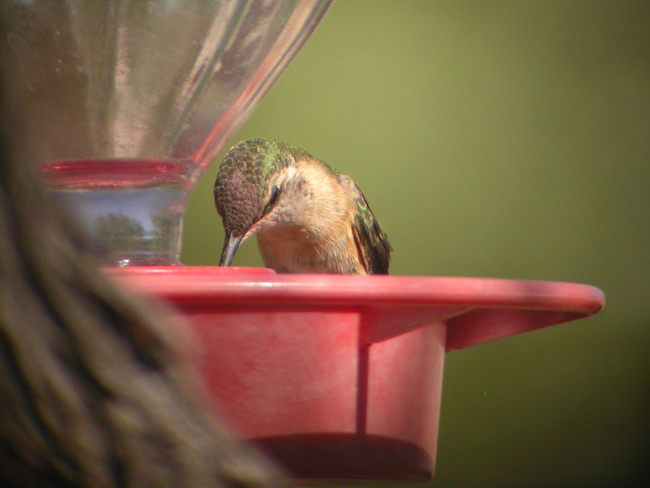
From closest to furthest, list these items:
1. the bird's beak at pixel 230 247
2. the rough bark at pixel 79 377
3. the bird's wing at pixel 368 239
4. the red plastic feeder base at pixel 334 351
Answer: the rough bark at pixel 79 377 → the red plastic feeder base at pixel 334 351 → the bird's beak at pixel 230 247 → the bird's wing at pixel 368 239

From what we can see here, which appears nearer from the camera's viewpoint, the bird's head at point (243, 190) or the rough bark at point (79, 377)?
the rough bark at point (79, 377)

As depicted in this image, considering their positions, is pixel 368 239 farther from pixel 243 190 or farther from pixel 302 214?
pixel 243 190

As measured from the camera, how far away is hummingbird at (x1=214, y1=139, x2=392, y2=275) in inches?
44.8

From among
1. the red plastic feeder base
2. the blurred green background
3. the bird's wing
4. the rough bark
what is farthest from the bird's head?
the blurred green background

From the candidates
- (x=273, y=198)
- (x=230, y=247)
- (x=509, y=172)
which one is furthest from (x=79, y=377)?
(x=509, y=172)

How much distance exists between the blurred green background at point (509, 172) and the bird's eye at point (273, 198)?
3.32 feet

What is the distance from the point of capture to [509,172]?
237 centimetres

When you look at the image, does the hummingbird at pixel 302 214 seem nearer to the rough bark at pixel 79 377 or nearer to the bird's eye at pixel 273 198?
the bird's eye at pixel 273 198

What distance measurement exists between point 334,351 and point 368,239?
94 cm

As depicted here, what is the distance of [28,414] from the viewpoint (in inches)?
7.1

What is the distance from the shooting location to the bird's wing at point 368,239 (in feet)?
4.58

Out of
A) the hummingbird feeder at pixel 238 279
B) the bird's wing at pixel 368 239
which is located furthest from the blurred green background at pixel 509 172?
the hummingbird feeder at pixel 238 279

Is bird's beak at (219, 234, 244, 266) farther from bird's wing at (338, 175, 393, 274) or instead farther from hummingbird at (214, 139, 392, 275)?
bird's wing at (338, 175, 393, 274)

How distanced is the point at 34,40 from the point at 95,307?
46cm
